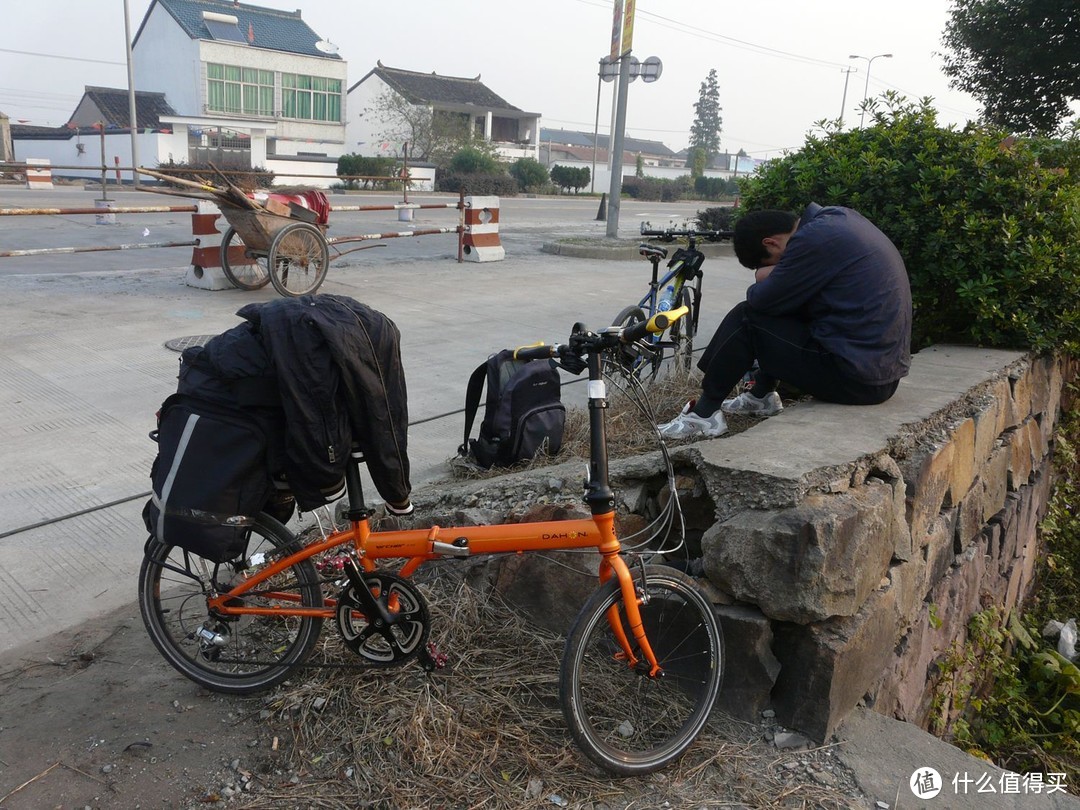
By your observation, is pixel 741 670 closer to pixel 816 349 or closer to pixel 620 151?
pixel 816 349

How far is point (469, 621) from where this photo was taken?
10.2 ft

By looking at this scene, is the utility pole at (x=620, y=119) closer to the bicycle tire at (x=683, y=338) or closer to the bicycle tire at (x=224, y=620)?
the bicycle tire at (x=683, y=338)

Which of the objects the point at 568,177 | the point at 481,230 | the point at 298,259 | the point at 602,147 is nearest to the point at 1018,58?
the point at 481,230

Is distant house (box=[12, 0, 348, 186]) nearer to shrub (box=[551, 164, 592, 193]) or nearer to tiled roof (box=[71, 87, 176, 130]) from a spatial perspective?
tiled roof (box=[71, 87, 176, 130])

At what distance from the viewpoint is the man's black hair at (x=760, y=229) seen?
4.30m

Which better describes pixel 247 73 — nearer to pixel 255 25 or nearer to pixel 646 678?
pixel 255 25

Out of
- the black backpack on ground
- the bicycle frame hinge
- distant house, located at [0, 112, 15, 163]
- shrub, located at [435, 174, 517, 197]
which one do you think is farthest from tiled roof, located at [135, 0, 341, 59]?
the bicycle frame hinge

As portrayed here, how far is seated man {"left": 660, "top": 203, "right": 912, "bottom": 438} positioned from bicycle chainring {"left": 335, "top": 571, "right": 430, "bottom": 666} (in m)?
1.99

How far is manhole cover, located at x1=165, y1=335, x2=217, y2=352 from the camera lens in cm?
667

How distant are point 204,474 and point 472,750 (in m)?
1.10

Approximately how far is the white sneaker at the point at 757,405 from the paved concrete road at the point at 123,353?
5.14ft

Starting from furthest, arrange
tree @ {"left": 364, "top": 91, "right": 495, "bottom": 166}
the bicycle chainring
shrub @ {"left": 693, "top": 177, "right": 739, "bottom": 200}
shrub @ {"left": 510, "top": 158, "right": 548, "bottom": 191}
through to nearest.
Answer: shrub @ {"left": 693, "top": 177, "right": 739, "bottom": 200}
tree @ {"left": 364, "top": 91, "right": 495, "bottom": 166}
shrub @ {"left": 510, "top": 158, "right": 548, "bottom": 191}
the bicycle chainring

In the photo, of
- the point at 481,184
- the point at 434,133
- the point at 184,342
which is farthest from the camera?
the point at 434,133

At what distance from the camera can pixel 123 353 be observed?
6535 mm
